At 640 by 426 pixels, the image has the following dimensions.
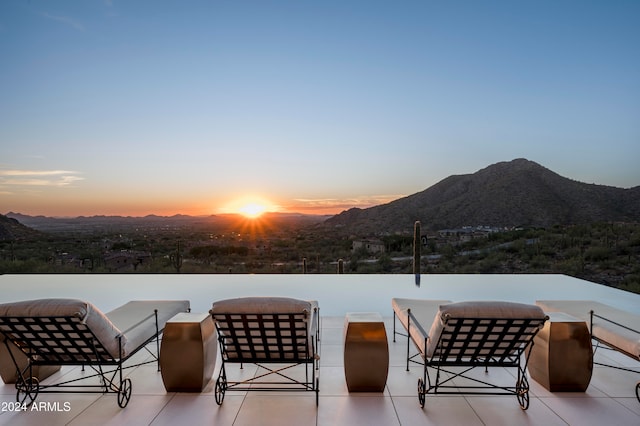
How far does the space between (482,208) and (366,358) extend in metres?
10.2

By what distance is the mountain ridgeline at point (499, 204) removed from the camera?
38.6 feet

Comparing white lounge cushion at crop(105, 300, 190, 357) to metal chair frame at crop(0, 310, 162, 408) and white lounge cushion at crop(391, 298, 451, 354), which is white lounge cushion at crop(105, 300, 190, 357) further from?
white lounge cushion at crop(391, 298, 451, 354)

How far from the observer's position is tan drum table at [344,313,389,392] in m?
3.14

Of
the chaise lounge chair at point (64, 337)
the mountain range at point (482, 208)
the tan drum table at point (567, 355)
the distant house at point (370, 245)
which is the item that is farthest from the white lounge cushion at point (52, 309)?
the distant house at point (370, 245)

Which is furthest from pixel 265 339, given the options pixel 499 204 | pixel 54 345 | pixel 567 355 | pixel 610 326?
pixel 499 204

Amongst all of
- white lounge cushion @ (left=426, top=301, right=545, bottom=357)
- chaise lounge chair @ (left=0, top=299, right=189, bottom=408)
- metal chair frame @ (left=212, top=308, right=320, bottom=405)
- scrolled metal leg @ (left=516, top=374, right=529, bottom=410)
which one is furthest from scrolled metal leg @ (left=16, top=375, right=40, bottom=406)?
scrolled metal leg @ (left=516, top=374, right=529, bottom=410)

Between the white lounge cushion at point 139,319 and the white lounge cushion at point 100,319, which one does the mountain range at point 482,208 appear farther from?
the white lounge cushion at point 100,319

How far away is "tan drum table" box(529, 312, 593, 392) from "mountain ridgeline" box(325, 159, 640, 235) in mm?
8172

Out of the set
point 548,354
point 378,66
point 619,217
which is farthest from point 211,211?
point 619,217

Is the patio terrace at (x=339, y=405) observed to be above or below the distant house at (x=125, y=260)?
below

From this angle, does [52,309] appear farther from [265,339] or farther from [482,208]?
[482,208]

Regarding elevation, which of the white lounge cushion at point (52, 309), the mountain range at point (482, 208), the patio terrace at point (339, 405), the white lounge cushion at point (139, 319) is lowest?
the patio terrace at point (339, 405)

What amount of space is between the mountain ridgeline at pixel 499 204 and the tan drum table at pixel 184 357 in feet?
28.5

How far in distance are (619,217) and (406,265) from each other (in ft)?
20.0
